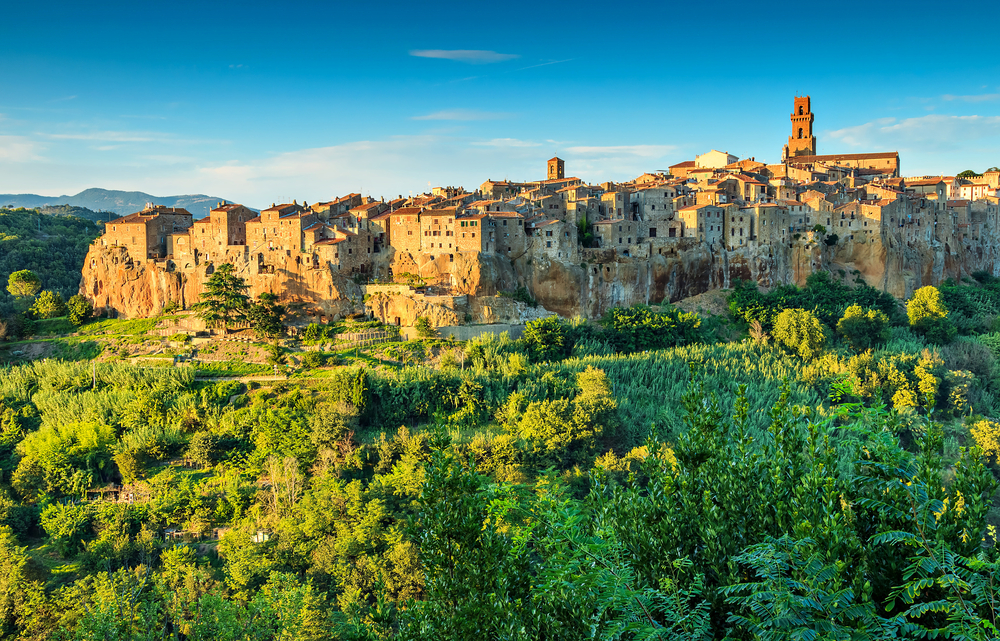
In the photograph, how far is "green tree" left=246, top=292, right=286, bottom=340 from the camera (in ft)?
131

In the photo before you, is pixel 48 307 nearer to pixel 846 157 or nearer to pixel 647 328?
pixel 647 328

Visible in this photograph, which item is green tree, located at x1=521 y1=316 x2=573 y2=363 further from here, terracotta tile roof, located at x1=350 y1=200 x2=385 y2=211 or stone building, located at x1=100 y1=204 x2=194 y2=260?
stone building, located at x1=100 y1=204 x2=194 y2=260

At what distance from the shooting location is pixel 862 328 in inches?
1742

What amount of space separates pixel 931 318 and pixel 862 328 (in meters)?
5.35

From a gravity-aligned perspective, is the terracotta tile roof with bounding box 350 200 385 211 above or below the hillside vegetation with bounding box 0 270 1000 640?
above

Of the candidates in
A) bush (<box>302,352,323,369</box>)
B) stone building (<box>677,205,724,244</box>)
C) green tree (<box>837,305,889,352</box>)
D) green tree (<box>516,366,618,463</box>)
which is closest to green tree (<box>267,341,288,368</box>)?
bush (<box>302,352,323,369</box>)

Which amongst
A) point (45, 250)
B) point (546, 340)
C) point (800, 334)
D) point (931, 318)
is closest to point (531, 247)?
point (546, 340)

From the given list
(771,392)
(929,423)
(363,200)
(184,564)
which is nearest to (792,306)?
(771,392)

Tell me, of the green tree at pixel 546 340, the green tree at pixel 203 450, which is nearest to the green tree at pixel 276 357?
the green tree at pixel 203 450

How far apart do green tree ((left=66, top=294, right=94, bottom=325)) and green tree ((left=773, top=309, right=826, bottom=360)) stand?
126ft

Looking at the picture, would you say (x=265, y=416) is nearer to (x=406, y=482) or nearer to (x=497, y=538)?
(x=406, y=482)

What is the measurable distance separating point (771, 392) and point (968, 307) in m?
20.9

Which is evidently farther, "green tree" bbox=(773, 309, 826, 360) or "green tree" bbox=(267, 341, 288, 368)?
"green tree" bbox=(773, 309, 826, 360)

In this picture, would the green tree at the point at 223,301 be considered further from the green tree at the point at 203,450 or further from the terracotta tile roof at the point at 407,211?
the green tree at the point at 203,450
